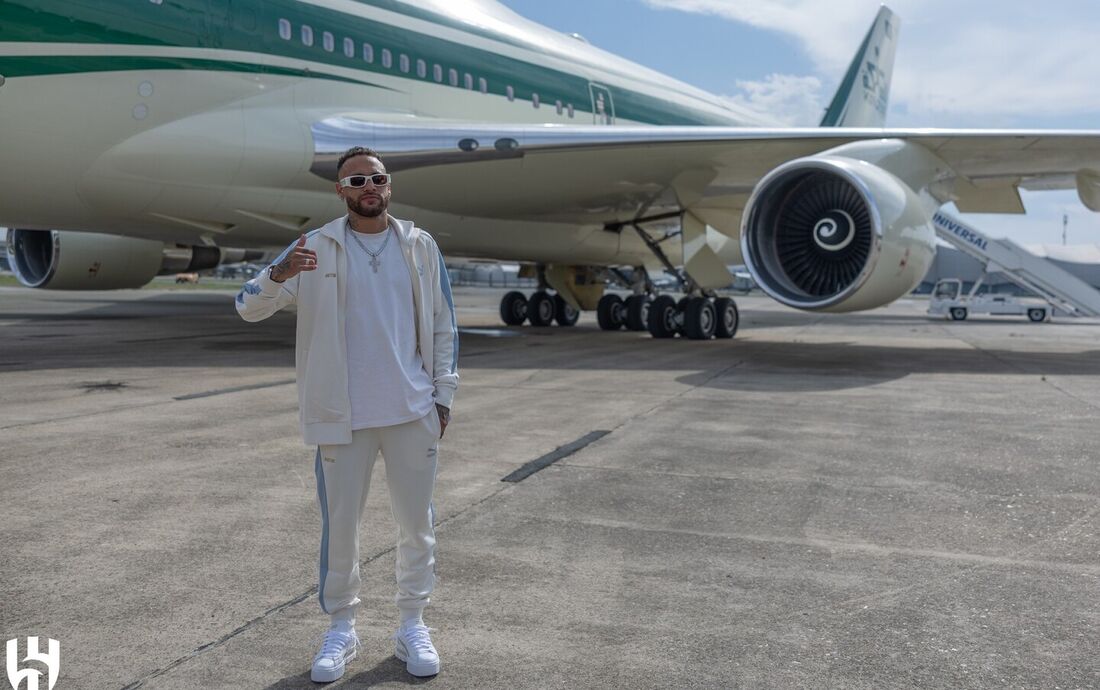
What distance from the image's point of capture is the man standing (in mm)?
2418

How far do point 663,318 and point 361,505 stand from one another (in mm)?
11892

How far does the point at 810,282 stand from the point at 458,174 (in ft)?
12.3

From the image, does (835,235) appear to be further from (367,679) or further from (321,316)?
(367,679)

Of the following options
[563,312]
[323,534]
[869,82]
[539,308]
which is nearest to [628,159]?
[539,308]

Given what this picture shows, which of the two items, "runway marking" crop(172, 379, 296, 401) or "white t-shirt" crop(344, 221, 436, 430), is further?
"runway marking" crop(172, 379, 296, 401)

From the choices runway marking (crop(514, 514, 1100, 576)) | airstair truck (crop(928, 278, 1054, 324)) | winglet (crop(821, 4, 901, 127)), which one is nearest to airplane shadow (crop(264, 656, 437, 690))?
runway marking (crop(514, 514, 1100, 576))

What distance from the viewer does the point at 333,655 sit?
2283 millimetres

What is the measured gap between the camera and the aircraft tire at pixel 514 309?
1761cm

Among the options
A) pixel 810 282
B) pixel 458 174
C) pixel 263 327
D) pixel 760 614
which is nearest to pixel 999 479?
pixel 760 614

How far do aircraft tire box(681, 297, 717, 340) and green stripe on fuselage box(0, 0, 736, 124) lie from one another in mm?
3052

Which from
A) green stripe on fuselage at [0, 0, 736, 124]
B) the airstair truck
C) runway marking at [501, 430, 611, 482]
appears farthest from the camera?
the airstair truck

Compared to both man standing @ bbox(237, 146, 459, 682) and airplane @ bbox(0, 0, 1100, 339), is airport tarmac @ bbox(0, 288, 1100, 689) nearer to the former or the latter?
man standing @ bbox(237, 146, 459, 682)

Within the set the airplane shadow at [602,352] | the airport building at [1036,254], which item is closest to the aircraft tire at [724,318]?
the airplane shadow at [602,352]

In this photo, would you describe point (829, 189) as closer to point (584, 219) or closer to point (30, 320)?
point (584, 219)
